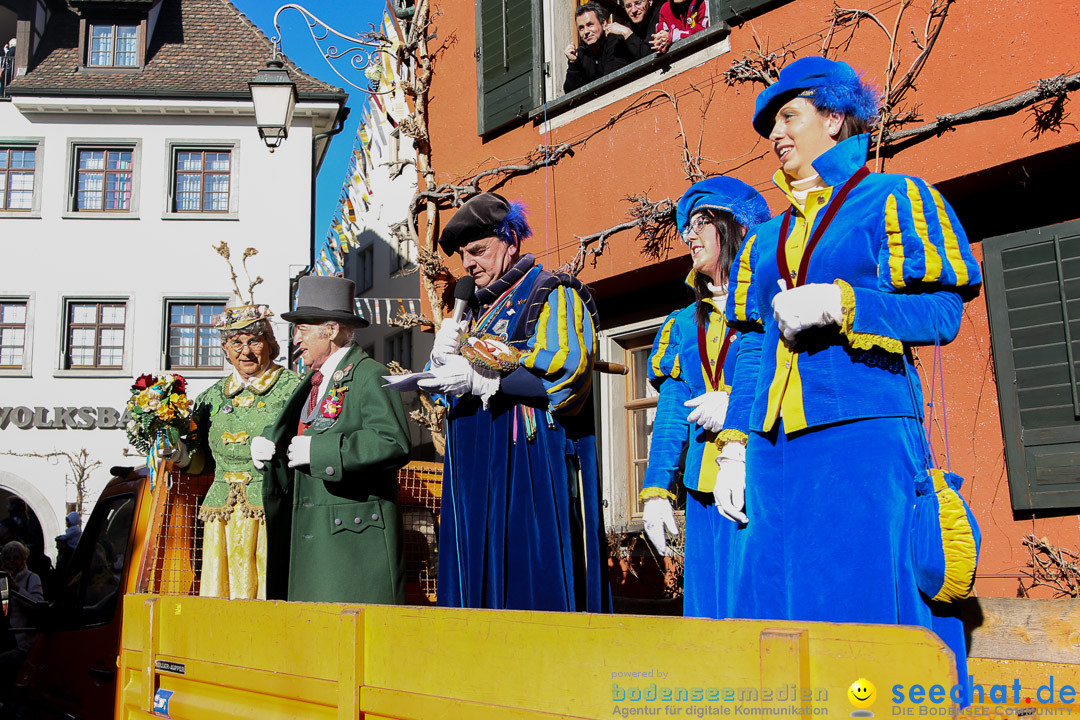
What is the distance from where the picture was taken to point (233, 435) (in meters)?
5.02

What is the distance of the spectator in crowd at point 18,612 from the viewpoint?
18.8 ft

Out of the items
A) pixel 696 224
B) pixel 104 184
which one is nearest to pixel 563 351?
pixel 696 224

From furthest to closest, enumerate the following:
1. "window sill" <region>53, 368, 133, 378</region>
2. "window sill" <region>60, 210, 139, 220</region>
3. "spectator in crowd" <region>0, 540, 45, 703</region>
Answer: "window sill" <region>60, 210, 139, 220</region>
"window sill" <region>53, 368, 133, 378</region>
"spectator in crowd" <region>0, 540, 45, 703</region>

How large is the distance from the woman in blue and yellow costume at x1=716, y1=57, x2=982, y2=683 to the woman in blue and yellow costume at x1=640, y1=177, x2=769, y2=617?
0.52 metres

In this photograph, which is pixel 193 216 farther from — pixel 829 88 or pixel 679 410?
pixel 829 88

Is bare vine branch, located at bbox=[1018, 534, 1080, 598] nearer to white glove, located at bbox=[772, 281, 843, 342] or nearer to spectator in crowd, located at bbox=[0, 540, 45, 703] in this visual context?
white glove, located at bbox=[772, 281, 843, 342]

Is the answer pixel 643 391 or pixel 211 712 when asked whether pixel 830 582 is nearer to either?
pixel 211 712

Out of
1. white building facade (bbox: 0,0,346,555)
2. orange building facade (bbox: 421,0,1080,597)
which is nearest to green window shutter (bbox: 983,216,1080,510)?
orange building facade (bbox: 421,0,1080,597)

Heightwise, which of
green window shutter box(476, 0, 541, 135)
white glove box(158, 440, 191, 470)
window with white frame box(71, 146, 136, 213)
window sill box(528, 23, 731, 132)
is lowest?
white glove box(158, 440, 191, 470)

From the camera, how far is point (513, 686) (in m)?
2.15

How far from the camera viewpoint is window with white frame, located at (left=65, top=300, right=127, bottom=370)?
20.2 meters

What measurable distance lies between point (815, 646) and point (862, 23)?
4.80 metres

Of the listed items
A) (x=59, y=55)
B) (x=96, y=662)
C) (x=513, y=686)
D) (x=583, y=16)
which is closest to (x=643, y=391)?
(x=583, y=16)

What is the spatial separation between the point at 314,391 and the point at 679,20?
3.95 metres
